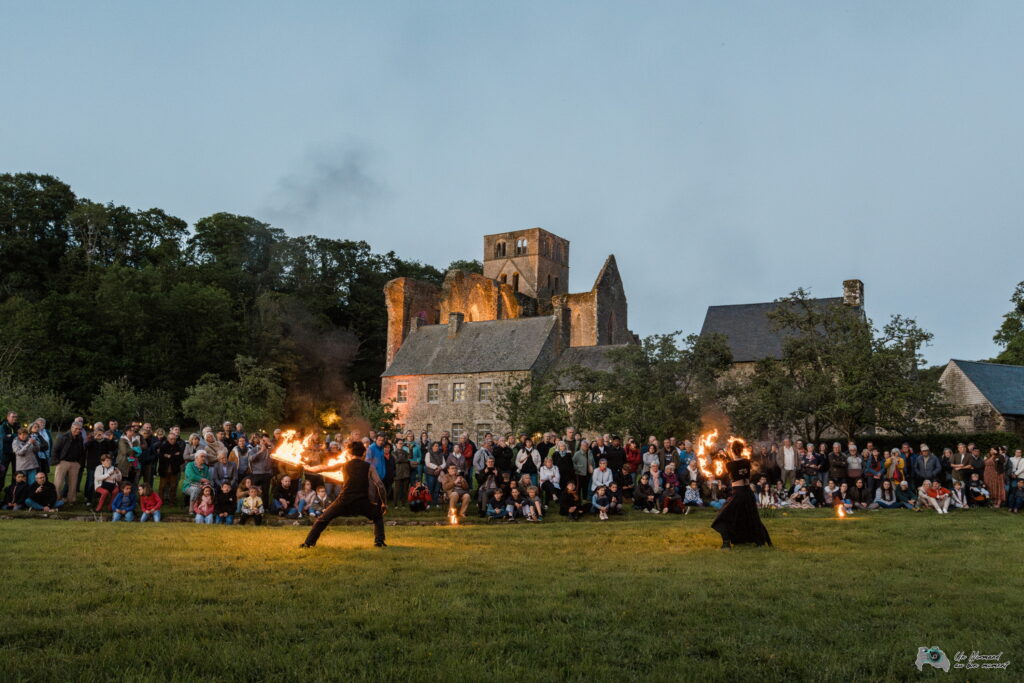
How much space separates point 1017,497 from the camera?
67.1ft

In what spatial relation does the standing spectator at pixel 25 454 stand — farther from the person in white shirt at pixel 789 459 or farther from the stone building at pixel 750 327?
the stone building at pixel 750 327

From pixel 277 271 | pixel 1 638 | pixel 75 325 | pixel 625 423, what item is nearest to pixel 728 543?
pixel 1 638

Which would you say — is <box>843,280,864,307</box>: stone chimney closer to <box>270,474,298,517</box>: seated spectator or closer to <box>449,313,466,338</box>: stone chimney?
<box>449,313,466,338</box>: stone chimney

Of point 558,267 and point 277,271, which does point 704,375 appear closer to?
point 277,271

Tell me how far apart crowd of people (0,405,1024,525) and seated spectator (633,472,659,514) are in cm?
3

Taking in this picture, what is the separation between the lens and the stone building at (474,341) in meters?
49.0

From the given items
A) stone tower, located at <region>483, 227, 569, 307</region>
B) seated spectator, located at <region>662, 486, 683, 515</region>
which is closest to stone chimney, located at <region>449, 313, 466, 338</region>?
stone tower, located at <region>483, 227, 569, 307</region>

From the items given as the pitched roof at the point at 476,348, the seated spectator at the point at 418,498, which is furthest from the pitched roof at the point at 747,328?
the seated spectator at the point at 418,498

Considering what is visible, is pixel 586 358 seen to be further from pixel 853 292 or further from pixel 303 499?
pixel 303 499

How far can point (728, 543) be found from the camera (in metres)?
12.7

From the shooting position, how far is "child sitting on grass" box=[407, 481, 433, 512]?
776 inches

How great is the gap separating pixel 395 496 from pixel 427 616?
45.9 feet

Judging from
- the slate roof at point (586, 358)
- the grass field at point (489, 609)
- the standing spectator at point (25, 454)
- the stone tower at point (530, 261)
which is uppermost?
the stone tower at point (530, 261)

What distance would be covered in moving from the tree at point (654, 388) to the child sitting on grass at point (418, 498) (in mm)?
12558
